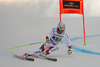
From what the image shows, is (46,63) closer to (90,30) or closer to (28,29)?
(28,29)

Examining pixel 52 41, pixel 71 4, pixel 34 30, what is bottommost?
pixel 34 30

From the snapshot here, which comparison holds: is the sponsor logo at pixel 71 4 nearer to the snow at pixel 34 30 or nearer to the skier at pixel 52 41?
the snow at pixel 34 30

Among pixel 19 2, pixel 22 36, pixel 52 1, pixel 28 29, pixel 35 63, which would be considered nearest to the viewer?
pixel 35 63

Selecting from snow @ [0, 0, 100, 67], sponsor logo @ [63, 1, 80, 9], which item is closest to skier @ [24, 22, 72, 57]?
snow @ [0, 0, 100, 67]

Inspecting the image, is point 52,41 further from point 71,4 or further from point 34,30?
point 34,30

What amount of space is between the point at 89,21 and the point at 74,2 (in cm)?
446

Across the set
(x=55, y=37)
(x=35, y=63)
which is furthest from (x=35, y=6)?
(x=35, y=63)

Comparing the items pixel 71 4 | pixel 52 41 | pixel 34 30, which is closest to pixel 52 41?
pixel 52 41

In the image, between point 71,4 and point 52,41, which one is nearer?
point 52,41

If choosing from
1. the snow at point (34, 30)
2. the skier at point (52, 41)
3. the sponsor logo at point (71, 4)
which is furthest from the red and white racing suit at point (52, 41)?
the sponsor logo at point (71, 4)

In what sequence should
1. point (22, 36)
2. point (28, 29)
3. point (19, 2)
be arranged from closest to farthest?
point (22, 36), point (28, 29), point (19, 2)

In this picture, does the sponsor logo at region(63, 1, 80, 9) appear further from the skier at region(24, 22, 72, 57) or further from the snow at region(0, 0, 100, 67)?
the skier at region(24, 22, 72, 57)

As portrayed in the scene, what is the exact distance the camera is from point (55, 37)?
4277mm

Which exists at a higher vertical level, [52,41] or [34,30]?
[52,41]
